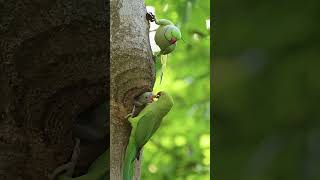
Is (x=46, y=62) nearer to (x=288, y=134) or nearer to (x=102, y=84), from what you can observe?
(x=102, y=84)

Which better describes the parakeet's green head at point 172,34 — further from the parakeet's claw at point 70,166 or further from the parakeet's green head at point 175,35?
the parakeet's claw at point 70,166

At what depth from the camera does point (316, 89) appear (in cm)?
27

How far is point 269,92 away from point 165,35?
0.46 m

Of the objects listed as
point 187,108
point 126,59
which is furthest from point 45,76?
point 187,108

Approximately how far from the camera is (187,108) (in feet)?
3.90

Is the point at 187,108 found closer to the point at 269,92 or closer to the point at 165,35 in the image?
the point at 165,35

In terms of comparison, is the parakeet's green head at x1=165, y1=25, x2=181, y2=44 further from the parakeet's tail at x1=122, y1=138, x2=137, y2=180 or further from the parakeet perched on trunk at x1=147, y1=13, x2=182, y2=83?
the parakeet's tail at x1=122, y1=138, x2=137, y2=180

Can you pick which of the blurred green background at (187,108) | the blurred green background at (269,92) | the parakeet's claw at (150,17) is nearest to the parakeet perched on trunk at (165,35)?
the parakeet's claw at (150,17)

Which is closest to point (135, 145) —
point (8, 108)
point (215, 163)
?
point (8, 108)

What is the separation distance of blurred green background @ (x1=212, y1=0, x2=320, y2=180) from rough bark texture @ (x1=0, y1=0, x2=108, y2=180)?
48cm

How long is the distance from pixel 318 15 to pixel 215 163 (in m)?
0.13

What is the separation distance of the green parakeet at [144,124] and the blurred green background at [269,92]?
0.41 metres

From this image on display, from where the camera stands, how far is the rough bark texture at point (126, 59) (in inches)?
29.2

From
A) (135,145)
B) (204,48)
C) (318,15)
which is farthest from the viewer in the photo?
(204,48)
